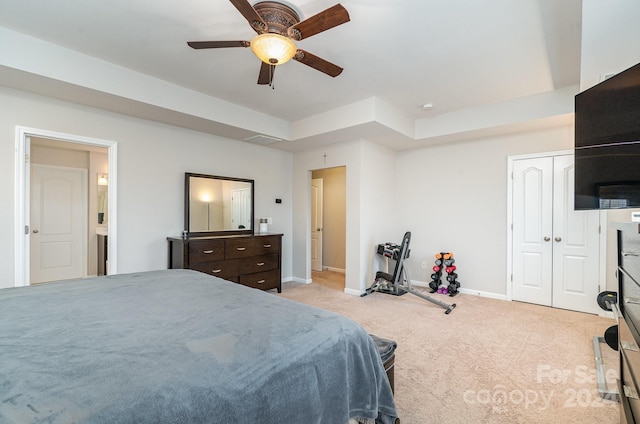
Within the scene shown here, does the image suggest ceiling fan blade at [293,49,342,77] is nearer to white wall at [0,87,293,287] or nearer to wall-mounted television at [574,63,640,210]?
wall-mounted television at [574,63,640,210]

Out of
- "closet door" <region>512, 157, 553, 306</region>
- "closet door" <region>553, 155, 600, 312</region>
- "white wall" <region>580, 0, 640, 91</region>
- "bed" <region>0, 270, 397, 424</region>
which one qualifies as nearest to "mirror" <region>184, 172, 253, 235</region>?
"bed" <region>0, 270, 397, 424</region>

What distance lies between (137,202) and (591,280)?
5.64 meters

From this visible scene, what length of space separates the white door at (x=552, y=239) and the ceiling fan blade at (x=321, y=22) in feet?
11.8

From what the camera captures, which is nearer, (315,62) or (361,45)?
(315,62)

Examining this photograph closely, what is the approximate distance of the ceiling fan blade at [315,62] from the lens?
7.38 feet

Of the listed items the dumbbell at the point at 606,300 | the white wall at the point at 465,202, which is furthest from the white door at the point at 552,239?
the dumbbell at the point at 606,300

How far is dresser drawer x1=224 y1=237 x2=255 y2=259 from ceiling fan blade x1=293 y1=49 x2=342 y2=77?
256cm

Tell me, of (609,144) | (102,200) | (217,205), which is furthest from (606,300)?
(102,200)

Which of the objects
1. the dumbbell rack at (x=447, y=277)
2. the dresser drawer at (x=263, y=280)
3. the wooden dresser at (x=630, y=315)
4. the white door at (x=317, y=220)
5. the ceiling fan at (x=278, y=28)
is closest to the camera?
the wooden dresser at (x=630, y=315)

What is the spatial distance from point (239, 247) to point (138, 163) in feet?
5.34

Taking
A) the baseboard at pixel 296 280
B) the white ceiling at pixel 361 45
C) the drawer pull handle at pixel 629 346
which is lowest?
the baseboard at pixel 296 280

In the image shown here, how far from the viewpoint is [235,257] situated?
13.6 ft

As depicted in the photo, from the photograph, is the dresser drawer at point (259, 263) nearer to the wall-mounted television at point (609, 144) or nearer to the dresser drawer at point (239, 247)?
the dresser drawer at point (239, 247)

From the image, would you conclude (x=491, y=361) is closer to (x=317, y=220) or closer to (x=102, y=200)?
(x=317, y=220)
